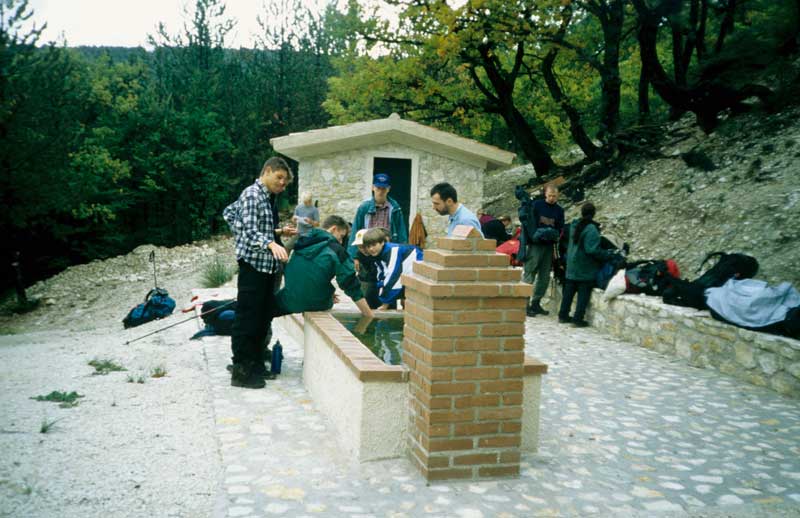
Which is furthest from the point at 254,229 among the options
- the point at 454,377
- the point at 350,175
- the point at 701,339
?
the point at 350,175

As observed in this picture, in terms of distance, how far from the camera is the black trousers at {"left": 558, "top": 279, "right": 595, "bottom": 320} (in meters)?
9.27

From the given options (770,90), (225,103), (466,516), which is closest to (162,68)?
(225,103)

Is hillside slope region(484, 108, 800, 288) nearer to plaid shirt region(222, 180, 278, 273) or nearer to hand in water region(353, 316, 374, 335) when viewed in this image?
hand in water region(353, 316, 374, 335)

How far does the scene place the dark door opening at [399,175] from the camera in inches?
587

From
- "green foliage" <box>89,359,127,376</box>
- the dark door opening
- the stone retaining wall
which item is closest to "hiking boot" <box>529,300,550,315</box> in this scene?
the stone retaining wall

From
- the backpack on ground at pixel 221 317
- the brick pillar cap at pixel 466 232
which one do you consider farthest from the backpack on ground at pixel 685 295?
the backpack on ground at pixel 221 317

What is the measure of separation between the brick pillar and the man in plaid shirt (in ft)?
5.96

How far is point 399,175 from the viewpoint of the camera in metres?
15.0

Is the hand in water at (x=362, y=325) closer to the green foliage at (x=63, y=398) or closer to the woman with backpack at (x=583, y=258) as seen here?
the green foliage at (x=63, y=398)

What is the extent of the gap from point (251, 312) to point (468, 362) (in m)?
2.31

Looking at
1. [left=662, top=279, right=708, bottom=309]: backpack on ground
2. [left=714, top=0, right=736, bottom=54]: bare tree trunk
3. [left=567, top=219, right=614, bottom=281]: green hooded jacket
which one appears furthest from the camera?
[left=714, top=0, right=736, bottom=54]: bare tree trunk

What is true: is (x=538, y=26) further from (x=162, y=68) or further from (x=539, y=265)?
(x=162, y=68)

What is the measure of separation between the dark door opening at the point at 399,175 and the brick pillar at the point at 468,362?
1114cm

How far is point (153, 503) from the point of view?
3.33 meters
